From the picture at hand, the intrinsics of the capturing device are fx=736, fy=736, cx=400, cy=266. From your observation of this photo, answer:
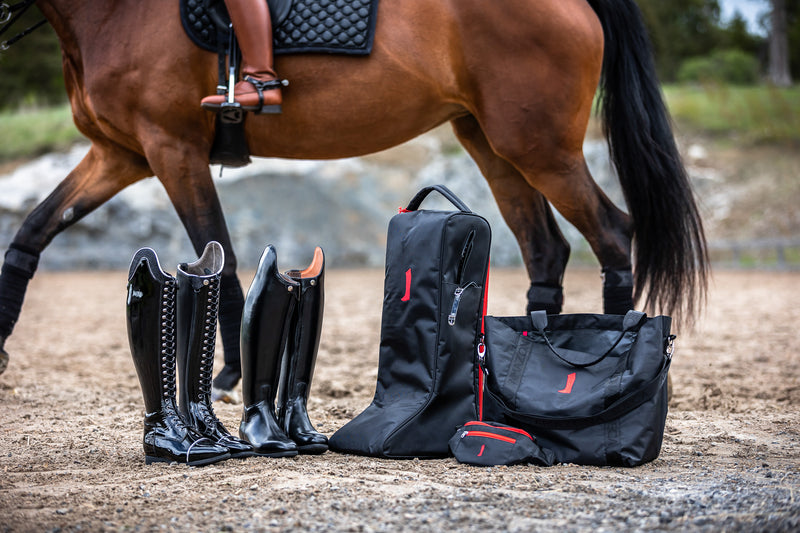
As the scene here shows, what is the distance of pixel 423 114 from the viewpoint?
307 centimetres

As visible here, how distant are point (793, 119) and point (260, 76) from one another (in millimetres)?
15357

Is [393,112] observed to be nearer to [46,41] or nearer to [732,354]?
[732,354]

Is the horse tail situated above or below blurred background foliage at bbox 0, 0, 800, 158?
below

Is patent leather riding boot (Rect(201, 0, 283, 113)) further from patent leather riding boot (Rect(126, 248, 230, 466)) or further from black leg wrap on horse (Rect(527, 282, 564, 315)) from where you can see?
black leg wrap on horse (Rect(527, 282, 564, 315))

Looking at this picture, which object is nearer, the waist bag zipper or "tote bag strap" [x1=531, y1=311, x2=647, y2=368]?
the waist bag zipper

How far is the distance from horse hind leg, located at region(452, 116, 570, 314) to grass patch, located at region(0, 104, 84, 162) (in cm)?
1222

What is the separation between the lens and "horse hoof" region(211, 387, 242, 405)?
320 centimetres

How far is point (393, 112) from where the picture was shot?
2.99 metres

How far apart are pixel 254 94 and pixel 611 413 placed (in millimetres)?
1690

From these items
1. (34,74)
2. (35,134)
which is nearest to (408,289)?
(35,134)

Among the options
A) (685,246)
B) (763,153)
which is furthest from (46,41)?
(685,246)

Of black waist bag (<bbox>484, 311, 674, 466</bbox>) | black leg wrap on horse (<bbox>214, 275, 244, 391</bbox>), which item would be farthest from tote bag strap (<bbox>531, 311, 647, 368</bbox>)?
black leg wrap on horse (<bbox>214, 275, 244, 391</bbox>)

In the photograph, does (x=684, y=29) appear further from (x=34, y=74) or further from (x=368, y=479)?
(x=368, y=479)

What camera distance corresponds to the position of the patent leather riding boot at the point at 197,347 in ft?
7.34
